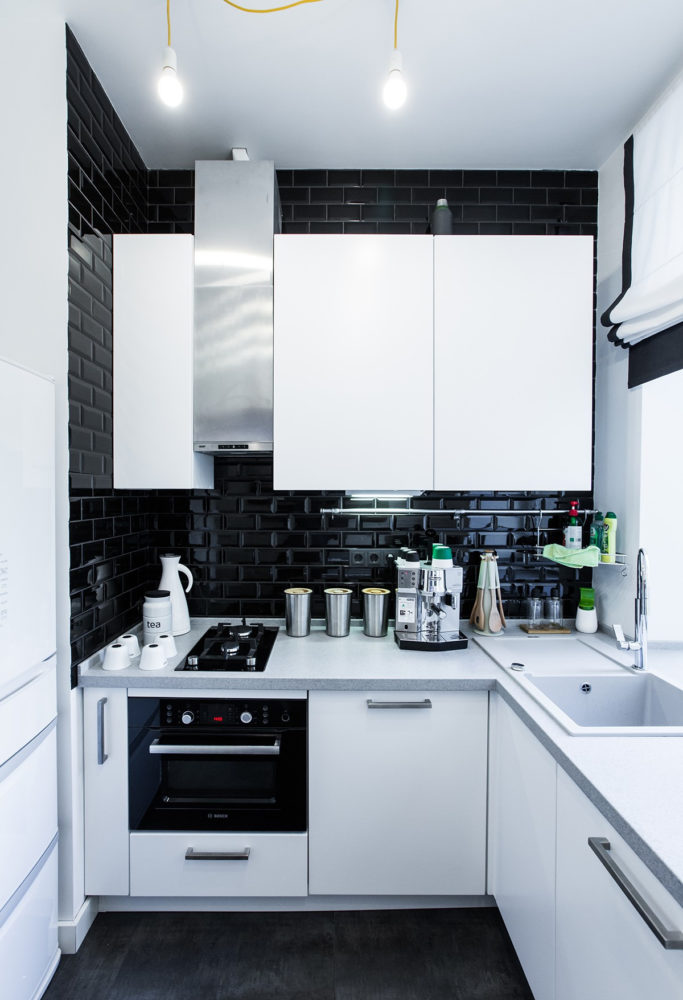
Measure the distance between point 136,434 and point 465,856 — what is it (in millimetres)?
1836

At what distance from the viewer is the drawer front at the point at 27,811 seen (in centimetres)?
133

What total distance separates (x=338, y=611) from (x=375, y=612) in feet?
0.48

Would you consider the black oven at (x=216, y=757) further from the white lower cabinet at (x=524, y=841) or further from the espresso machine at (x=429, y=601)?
the white lower cabinet at (x=524, y=841)

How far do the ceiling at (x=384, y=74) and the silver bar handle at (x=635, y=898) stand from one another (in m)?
2.14

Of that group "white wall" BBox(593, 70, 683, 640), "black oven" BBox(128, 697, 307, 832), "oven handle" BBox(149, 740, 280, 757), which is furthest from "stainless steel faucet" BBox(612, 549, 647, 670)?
"oven handle" BBox(149, 740, 280, 757)

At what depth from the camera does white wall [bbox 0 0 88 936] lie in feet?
4.86

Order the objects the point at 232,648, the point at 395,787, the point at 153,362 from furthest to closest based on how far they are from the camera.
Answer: the point at 153,362
the point at 232,648
the point at 395,787

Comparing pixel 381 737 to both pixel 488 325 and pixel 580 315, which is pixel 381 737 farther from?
pixel 580 315

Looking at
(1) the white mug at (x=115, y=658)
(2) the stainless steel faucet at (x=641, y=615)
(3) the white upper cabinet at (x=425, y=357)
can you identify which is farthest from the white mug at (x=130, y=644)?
(2) the stainless steel faucet at (x=641, y=615)

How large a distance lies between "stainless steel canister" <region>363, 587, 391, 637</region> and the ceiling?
1804mm

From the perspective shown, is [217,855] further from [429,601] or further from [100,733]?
[429,601]

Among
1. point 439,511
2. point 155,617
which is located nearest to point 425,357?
point 439,511

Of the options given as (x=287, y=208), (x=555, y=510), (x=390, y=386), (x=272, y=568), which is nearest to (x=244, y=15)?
(x=287, y=208)

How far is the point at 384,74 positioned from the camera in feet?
5.87
